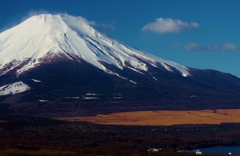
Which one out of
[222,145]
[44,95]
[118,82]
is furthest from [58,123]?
[118,82]

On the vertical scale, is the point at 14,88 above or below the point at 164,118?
above

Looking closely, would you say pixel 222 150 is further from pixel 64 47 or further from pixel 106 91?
pixel 64 47

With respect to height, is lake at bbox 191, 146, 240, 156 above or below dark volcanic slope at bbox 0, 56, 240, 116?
below

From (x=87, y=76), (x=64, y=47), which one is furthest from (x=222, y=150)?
(x=64, y=47)

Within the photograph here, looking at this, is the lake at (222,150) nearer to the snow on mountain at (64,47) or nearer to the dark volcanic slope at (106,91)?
the dark volcanic slope at (106,91)

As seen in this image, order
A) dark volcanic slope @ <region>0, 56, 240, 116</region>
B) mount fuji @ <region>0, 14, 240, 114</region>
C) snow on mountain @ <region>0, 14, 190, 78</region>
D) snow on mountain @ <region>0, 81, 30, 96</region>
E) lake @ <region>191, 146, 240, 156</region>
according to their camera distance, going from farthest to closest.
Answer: snow on mountain @ <region>0, 14, 190, 78</region> < snow on mountain @ <region>0, 81, 30, 96</region> < mount fuji @ <region>0, 14, 240, 114</region> < dark volcanic slope @ <region>0, 56, 240, 116</region> < lake @ <region>191, 146, 240, 156</region>

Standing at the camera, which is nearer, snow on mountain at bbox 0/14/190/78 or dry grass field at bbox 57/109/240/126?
dry grass field at bbox 57/109/240/126

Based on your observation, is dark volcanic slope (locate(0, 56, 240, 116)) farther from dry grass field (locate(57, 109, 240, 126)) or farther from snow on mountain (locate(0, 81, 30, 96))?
dry grass field (locate(57, 109, 240, 126))

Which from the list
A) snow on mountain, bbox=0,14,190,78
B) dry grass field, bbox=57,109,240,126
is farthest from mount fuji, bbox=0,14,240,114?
dry grass field, bbox=57,109,240,126
